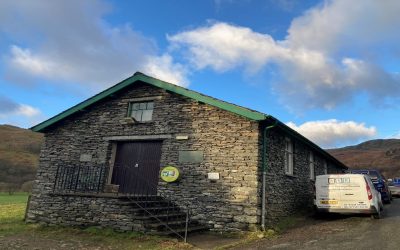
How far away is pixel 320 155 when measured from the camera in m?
19.2

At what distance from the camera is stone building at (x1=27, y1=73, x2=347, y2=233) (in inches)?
430

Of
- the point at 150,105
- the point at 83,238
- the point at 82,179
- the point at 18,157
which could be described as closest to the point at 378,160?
the point at 150,105

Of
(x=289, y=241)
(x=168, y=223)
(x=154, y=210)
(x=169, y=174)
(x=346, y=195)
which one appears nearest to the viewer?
(x=289, y=241)

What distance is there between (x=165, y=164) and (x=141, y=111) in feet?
8.64

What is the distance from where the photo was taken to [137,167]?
44.3 feet

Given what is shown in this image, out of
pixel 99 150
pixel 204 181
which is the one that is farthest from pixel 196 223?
pixel 99 150

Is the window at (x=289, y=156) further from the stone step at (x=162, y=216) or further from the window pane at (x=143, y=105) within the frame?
the window pane at (x=143, y=105)

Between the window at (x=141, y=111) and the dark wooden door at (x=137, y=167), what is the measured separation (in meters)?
1.00

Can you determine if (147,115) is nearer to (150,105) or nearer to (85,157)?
(150,105)

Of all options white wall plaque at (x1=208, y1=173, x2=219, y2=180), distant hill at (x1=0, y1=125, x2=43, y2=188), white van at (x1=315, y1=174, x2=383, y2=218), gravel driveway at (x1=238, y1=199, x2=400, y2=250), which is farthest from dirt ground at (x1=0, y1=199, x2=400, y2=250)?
distant hill at (x1=0, y1=125, x2=43, y2=188)

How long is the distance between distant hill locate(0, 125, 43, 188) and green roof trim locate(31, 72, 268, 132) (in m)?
44.3

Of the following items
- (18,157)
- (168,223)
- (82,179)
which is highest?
(18,157)

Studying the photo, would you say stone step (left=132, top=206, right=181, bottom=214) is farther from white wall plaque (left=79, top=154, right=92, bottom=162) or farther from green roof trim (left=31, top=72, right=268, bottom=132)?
white wall plaque (left=79, top=154, right=92, bottom=162)

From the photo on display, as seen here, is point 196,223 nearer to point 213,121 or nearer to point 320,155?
point 213,121
